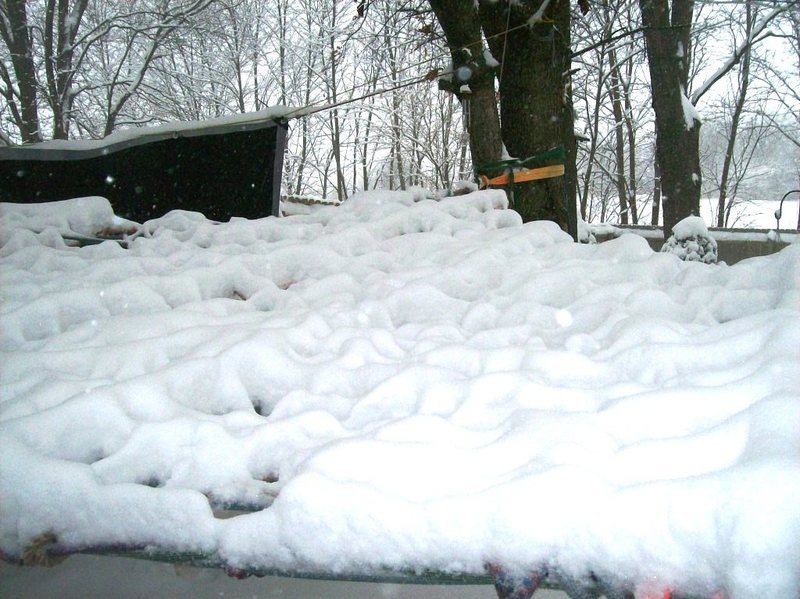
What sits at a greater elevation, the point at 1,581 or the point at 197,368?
the point at 197,368

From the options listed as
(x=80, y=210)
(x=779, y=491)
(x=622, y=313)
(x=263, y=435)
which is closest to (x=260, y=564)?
(x=263, y=435)

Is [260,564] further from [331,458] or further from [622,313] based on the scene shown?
[622,313]

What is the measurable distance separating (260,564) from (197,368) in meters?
1.09

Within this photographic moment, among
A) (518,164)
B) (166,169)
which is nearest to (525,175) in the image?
(518,164)

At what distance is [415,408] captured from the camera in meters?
2.00

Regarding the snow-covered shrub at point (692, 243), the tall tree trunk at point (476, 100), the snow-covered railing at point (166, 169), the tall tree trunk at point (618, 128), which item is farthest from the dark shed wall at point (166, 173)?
the tall tree trunk at point (618, 128)

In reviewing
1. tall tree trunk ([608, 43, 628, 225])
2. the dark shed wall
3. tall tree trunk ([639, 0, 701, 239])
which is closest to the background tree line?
tall tree trunk ([608, 43, 628, 225])

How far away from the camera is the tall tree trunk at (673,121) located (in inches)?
348

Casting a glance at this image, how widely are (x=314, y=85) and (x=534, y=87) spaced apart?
16339mm

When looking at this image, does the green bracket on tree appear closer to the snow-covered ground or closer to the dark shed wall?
the snow-covered ground

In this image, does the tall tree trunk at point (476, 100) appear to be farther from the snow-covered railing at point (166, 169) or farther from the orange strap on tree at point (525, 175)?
the snow-covered railing at point (166, 169)

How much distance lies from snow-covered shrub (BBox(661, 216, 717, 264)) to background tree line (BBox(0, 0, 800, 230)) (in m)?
8.80

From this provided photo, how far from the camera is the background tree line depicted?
48.6 feet

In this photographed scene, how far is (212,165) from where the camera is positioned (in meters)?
5.69
